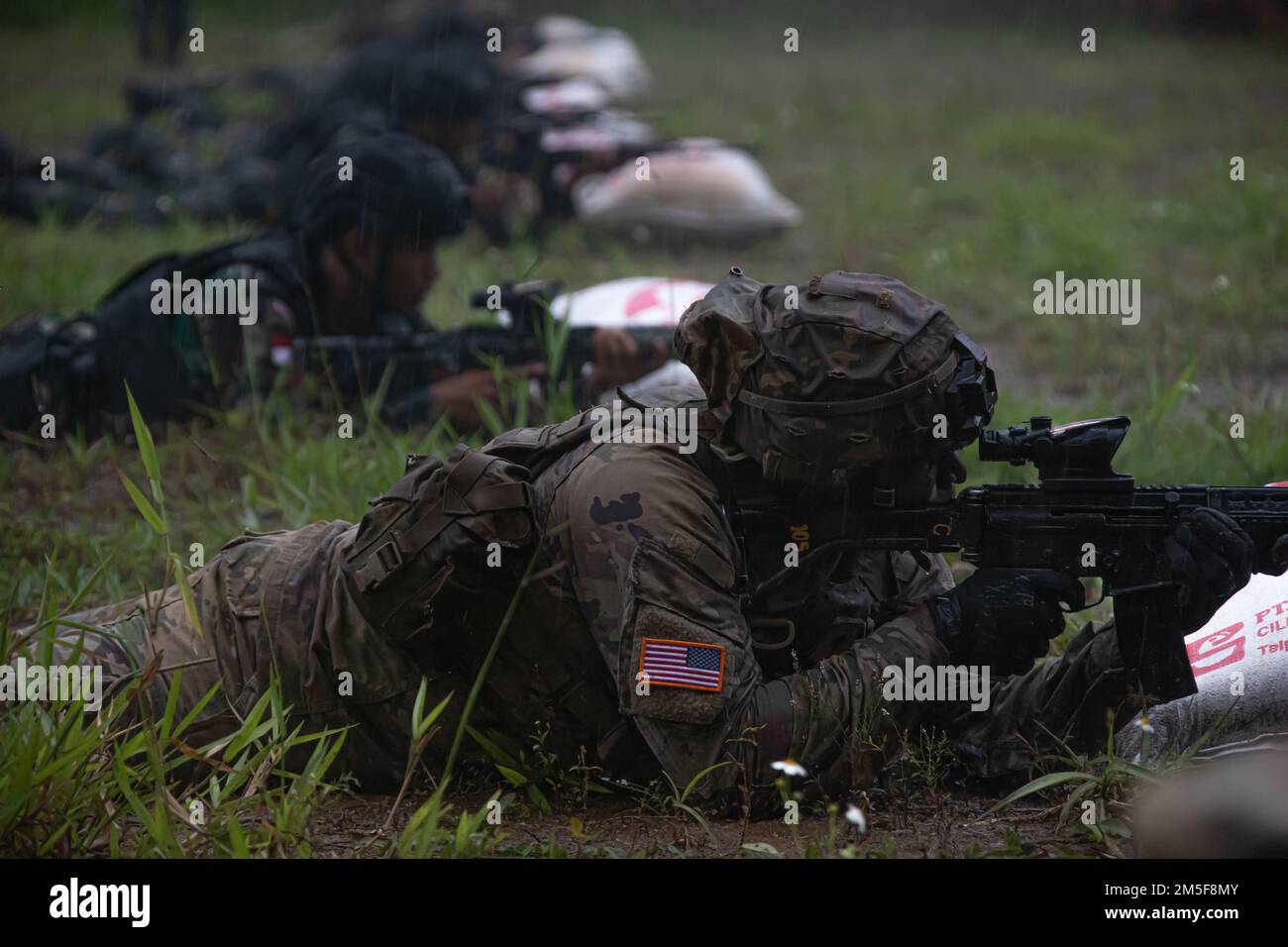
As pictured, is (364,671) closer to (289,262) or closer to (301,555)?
(301,555)

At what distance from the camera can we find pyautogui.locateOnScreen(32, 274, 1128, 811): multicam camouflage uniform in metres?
2.78

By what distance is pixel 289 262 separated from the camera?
5.38 metres

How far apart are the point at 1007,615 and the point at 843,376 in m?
0.57

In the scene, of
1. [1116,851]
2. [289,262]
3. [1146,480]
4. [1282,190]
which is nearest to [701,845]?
[1116,851]

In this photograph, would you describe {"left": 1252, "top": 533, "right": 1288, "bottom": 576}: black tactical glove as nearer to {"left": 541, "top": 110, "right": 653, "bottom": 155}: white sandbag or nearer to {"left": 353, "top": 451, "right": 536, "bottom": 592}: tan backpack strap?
{"left": 353, "top": 451, "right": 536, "bottom": 592}: tan backpack strap

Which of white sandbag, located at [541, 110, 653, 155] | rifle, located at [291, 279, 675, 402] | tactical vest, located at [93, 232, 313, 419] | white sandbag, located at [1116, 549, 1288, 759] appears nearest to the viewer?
white sandbag, located at [1116, 549, 1288, 759]

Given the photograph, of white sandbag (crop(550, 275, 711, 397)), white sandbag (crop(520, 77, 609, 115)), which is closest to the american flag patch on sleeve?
white sandbag (crop(550, 275, 711, 397))

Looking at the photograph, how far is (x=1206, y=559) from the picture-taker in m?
2.80

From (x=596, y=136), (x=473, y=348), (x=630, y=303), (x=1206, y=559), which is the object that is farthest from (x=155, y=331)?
(x=596, y=136)

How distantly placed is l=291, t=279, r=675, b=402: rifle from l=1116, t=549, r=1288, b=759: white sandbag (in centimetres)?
238

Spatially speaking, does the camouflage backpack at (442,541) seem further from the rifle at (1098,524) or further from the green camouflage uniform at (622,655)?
the rifle at (1098,524)

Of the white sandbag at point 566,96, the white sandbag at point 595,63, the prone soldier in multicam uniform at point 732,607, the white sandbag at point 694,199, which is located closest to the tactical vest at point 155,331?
the prone soldier in multicam uniform at point 732,607

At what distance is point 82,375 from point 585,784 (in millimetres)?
3212

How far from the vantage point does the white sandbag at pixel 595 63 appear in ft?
39.0
